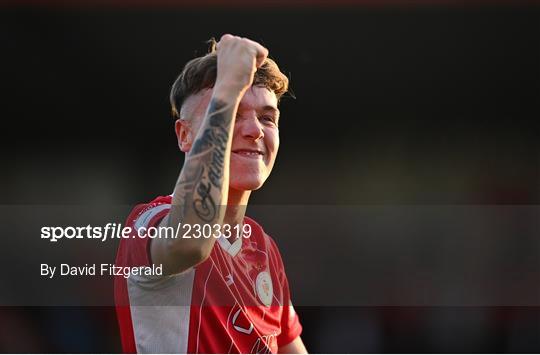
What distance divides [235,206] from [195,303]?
291mm

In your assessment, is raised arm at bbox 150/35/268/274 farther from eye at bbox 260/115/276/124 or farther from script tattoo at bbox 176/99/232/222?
eye at bbox 260/115/276/124

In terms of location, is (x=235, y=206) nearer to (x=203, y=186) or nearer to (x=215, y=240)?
(x=215, y=240)

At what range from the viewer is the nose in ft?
5.02

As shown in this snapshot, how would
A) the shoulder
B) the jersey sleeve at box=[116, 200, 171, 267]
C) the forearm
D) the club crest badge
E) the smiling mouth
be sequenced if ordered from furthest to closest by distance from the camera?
the shoulder → the club crest badge → the smiling mouth → the jersey sleeve at box=[116, 200, 171, 267] → the forearm

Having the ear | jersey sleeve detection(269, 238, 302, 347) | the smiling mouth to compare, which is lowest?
jersey sleeve detection(269, 238, 302, 347)

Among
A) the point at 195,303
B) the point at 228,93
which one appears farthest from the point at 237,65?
the point at 195,303

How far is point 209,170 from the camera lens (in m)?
1.26

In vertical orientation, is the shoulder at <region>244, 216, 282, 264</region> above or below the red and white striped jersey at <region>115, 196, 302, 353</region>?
above

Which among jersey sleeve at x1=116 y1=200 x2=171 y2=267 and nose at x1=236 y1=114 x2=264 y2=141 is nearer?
jersey sleeve at x1=116 y1=200 x2=171 y2=267

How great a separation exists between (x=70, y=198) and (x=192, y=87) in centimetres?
129

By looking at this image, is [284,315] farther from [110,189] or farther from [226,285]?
[110,189]

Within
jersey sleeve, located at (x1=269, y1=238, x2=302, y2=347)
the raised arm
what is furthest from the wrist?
jersey sleeve, located at (x1=269, y1=238, x2=302, y2=347)

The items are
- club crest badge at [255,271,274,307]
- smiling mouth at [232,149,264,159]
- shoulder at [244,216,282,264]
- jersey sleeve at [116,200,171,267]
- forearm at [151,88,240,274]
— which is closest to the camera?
forearm at [151,88,240,274]

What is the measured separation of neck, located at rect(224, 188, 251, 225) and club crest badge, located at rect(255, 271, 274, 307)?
0.52 ft
